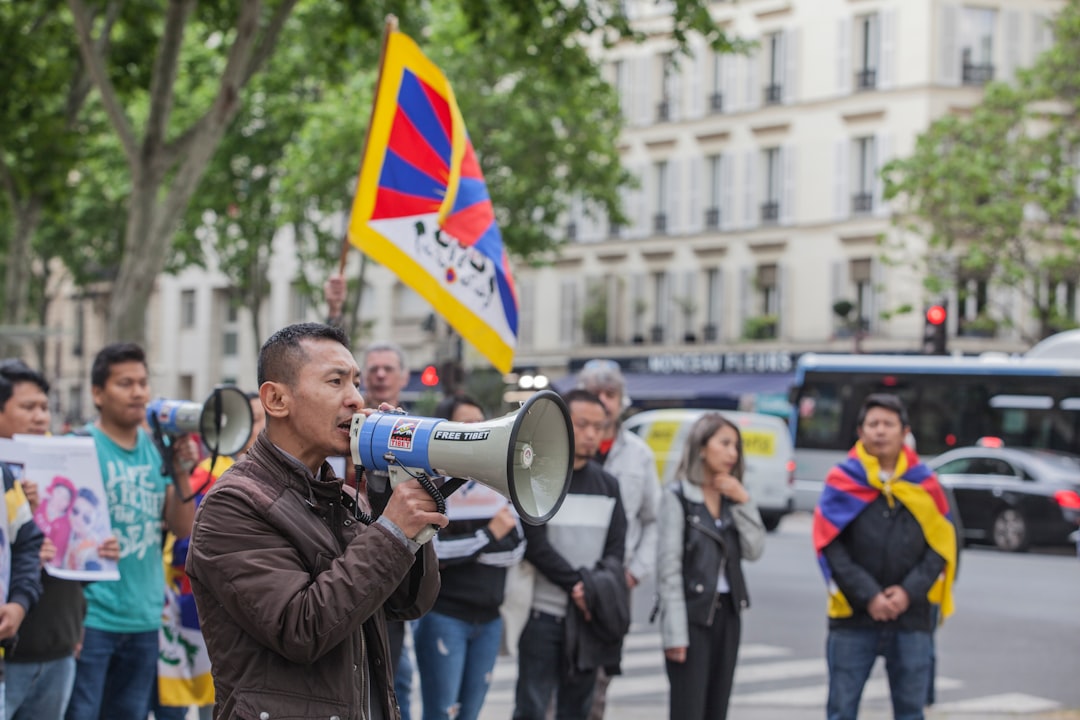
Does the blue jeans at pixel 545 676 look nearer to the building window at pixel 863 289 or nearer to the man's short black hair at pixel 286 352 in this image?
the man's short black hair at pixel 286 352

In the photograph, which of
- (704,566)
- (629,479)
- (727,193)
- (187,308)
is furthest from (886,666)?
(187,308)

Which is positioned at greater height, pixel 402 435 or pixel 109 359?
pixel 109 359

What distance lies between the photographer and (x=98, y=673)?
5812mm

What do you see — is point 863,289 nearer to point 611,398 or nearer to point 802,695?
point 802,695

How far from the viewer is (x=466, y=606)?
246 inches

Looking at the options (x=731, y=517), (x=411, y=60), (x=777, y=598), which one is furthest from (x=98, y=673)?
(x=777, y=598)

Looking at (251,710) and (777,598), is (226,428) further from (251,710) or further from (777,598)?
(777,598)

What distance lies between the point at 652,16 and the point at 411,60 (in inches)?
1465

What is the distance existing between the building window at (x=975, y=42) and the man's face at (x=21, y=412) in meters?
36.0

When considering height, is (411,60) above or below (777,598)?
above

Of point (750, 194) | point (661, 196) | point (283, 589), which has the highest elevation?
point (661, 196)

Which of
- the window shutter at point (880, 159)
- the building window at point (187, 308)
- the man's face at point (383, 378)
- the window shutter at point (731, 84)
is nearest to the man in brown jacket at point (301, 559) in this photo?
the man's face at point (383, 378)

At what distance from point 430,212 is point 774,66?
35.7 metres

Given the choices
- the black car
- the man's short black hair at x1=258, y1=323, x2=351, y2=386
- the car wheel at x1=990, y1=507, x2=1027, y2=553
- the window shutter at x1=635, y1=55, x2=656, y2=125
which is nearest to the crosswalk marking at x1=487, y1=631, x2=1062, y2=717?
the man's short black hair at x1=258, y1=323, x2=351, y2=386
